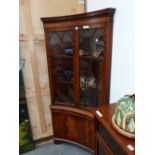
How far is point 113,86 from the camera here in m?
1.83

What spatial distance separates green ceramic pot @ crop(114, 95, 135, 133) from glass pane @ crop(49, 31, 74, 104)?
1.10 m

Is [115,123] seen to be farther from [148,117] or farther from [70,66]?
[70,66]

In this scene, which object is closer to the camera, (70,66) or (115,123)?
(115,123)

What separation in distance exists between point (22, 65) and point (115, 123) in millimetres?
1409

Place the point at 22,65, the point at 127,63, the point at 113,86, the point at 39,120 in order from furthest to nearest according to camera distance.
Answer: the point at 39,120 < the point at 22,65 < the point at 113,86 < the point at 127,63

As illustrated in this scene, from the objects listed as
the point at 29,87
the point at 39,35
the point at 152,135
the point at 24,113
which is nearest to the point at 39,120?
the point at 24,113

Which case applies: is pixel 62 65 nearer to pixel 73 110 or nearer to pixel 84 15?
pixel 73 110

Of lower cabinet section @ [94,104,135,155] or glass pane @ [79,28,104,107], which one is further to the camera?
glass pane @ [79,28,104,107]

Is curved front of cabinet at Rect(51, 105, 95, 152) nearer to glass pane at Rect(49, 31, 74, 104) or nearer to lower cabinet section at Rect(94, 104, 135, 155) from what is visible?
glass pane at Rect(49, 31, 74, 104)

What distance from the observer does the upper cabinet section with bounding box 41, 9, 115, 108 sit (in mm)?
1768

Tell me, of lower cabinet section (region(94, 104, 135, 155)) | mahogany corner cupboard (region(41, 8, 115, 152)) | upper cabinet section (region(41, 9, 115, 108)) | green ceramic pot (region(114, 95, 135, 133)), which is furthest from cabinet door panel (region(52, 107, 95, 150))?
green ceramic pot (region(114, 95, 135, 133))

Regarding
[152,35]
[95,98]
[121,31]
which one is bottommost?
[95,98]

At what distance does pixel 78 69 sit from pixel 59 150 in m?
1.09

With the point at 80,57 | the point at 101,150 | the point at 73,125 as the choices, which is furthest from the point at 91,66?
the point at 101,150
